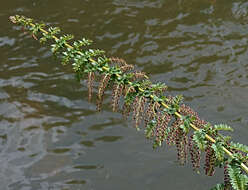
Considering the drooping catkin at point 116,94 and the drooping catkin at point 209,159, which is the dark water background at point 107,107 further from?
the drooping catkin at point 209,159

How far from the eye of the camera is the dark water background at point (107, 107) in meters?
4.40

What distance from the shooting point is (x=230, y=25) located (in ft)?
21.6

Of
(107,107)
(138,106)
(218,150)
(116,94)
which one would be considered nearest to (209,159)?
(218,150)

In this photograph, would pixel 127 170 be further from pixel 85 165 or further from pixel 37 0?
pixel 37 0

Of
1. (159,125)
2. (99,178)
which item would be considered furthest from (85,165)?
(159,125)

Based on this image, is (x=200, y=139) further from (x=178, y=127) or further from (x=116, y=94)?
(x=116, y=94)

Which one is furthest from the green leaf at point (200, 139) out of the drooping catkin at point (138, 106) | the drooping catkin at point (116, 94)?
the drooping catkin at point (116, 94)

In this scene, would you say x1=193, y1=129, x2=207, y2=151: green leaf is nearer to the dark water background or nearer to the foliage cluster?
the foliage cluster

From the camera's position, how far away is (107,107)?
17.3 ft

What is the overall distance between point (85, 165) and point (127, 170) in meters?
0.56

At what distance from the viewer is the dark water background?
14.4 feet

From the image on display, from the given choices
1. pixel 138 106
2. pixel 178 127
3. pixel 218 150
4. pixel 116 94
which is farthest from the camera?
pixel 116 94

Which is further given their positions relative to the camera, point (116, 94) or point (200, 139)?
point (116, 94)

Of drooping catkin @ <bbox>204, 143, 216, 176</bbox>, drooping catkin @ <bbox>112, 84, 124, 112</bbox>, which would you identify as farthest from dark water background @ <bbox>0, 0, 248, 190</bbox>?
drooping catkin @ <bbox>204, 143, 216, 176</bbox>
